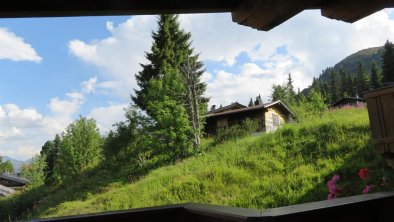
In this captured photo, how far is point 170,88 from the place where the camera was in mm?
20266

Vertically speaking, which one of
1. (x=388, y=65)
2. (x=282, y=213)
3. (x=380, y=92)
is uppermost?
(x=388, y=65)

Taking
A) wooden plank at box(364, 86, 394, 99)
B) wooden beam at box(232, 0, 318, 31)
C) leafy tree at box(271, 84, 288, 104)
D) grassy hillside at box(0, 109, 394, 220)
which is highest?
leafy tree at box(271, 84, 288, 104)

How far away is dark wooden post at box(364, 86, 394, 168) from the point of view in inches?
237

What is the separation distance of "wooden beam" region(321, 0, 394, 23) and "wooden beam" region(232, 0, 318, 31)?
0.44 ft

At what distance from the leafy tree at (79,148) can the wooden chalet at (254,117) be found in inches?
305

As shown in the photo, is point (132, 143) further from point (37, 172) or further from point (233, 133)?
point (37, 172)

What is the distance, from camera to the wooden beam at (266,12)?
1.42m

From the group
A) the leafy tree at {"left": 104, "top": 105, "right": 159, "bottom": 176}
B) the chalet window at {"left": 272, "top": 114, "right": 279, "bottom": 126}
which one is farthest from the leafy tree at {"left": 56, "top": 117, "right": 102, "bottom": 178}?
the chalet window at {"left": 272, "top": 114, "right": 279, "bottom": 126}

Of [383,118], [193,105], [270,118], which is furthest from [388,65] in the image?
[383,118]

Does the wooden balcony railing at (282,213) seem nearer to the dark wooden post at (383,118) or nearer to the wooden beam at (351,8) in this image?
the wooden beam at (351,8)

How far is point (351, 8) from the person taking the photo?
158 cm

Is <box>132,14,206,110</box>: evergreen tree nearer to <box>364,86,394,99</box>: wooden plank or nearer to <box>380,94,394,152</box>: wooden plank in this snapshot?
<box>364,86,394,99</box>: wooden plank

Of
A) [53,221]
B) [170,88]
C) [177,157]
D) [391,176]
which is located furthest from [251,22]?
[170,88]

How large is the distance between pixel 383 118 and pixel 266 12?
556 centimetres
